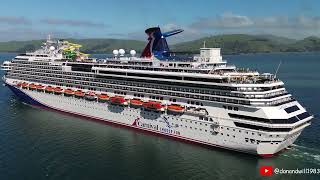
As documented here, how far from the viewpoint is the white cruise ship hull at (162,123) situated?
45156 mm

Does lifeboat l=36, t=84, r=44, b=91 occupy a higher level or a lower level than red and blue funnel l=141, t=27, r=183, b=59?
lower

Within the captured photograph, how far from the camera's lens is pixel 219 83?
47531mm

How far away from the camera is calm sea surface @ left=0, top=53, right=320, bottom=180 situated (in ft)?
137

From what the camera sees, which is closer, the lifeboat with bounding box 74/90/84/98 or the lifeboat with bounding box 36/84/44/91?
the lifeboat with bounding box 74/90/84/98

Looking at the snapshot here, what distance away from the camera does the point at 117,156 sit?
1844 inches

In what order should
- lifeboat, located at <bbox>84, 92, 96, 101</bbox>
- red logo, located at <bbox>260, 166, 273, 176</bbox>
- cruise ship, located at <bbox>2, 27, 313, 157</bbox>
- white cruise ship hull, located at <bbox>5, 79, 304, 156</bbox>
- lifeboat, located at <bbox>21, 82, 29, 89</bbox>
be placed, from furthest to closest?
lifeboat, located at <bbox>21, 82, 29, 89</bbox> → lifeboat, located at <bbox>84, 92, 96, 101</bbox> → white cruise ship hull, located at <bbox>5, 79, 304, 156</bbox> → cruise ship, located at <bbox>2, 27, 313, 157</bbox> → red logo, located at <bbox>260, 166, 273, 176</bbox>

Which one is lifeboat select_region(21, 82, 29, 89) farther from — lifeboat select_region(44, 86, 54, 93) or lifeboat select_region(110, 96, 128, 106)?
lifeboat select_region(110, 96, 128, 106)

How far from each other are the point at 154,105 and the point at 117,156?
10235 mm

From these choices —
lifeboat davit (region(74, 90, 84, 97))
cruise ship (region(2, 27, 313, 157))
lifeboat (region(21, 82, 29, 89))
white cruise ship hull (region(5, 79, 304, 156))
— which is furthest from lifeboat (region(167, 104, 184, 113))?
lifeboat (region(21, 82, 29, 89))

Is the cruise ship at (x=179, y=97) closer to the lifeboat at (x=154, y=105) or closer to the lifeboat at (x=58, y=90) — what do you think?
the lifeboat at (x=154, y=105)

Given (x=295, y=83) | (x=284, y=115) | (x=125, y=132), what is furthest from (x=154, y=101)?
(x=295, y=83)

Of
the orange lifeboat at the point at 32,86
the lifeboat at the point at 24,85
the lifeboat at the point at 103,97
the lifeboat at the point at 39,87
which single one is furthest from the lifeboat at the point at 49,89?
the lifeboat at the point at 103,97

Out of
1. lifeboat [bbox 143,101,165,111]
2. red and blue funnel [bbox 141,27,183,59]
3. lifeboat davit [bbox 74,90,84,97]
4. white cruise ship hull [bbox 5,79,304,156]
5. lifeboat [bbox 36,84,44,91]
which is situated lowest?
white cruise ship hull [bbox 5,79,304,156]

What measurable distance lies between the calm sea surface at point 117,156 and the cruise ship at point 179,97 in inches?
71.2
